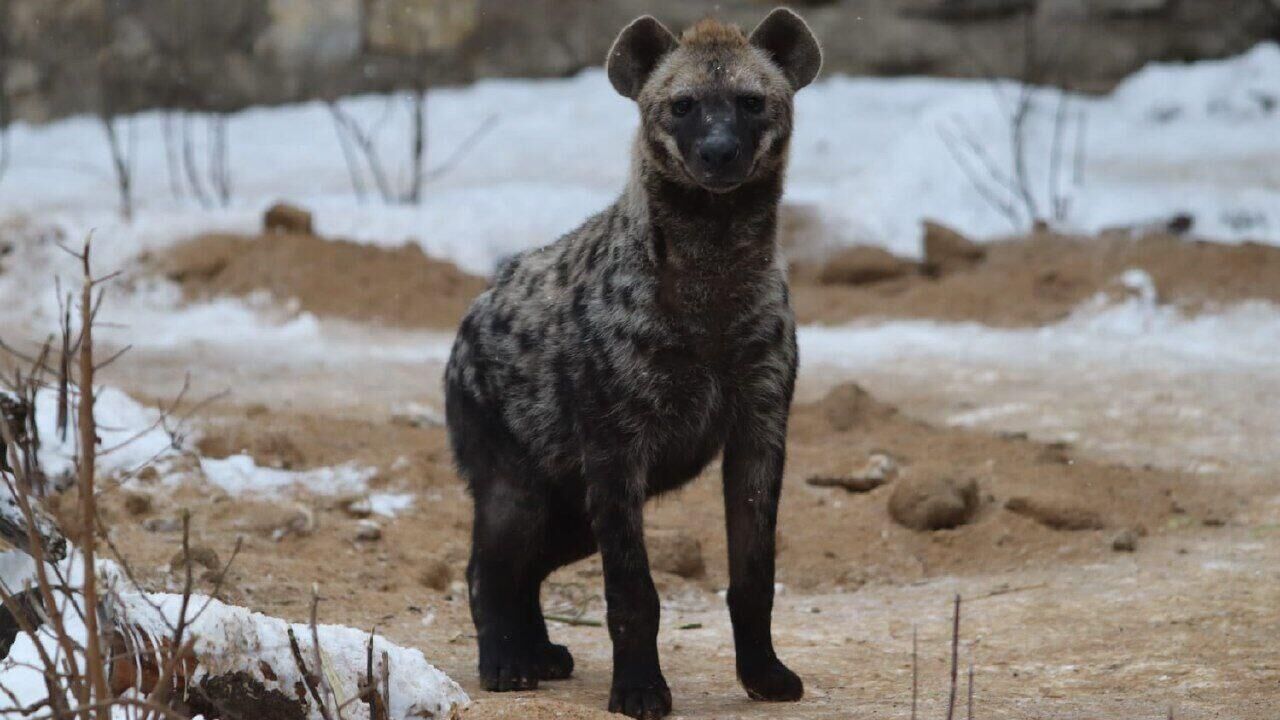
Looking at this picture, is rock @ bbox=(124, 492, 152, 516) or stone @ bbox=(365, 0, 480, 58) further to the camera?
stone @ bbox=(365, 0, 480, 58)

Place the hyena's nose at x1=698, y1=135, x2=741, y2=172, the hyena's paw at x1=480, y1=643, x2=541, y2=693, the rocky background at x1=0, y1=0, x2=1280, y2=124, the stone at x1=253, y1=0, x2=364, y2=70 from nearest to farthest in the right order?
the hyena's nose at x1=698, y1=135, x2=741, y2=172, the hyena's paw at x1=480, y1=643, x2=541, y2=693, the rocky background at x1=0, y1=0, x2=1280, y2=124, the stone at x1=253, y1=0, x2=364, y2=70

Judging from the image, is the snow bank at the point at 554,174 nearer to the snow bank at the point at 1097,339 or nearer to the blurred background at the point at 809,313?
the blurred background at the point at 809,313

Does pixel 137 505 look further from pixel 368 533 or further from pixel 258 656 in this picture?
pixel 258 656

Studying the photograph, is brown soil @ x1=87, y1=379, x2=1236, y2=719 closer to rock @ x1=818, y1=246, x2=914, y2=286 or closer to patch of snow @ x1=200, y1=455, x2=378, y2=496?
patch of snow @ x1=200, y1=455, x2=378, y2=496

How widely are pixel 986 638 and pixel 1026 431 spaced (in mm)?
2317

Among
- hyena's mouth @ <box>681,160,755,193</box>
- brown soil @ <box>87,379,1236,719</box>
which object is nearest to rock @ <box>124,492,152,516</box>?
brown soil @ <box>87,379,1236,719</box>

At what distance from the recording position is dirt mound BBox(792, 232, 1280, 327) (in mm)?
8383

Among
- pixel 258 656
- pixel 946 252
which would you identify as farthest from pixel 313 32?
pixel 258 656

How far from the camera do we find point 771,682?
11.8 feet

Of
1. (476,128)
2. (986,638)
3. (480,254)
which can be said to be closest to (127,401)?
(986,638)

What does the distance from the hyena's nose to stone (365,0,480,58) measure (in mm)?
8804

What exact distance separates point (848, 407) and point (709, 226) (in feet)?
9.47

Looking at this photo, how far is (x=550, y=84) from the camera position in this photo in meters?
12.5

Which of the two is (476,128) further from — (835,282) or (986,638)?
(986,638)
